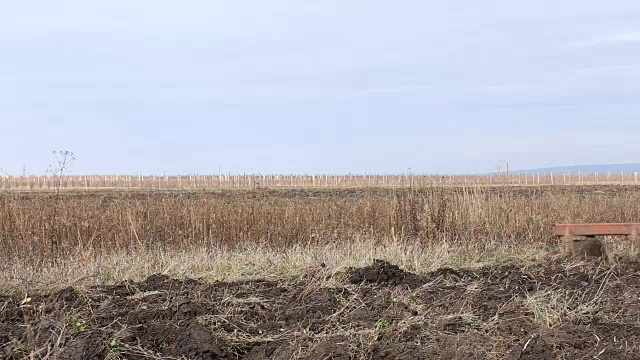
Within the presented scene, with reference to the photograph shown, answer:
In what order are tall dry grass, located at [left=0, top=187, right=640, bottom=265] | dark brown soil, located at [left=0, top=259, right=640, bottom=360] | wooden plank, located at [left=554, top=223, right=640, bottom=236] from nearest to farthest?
dark brown soil, located at [left=0, top=259, right=640, bottom=360] < wooden plank, located at [left=554, top=223, right=640, bottom=236] < tall dry grass, located at [left=0, top=187, right=640, bottom=265]

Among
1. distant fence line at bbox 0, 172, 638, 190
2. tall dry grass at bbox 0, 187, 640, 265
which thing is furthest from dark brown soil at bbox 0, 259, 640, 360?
distant fence line at bbox 0, 172, 638, 190

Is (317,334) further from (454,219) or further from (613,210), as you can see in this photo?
(613,210)

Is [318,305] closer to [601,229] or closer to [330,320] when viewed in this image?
[330,320]

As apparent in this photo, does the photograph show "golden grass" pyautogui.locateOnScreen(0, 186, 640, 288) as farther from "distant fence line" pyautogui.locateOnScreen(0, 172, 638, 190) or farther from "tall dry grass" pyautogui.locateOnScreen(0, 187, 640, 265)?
"distant fence line" pyautogui.locateOnScreen(0, 172, 638, 190)

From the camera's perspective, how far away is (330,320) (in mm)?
5359

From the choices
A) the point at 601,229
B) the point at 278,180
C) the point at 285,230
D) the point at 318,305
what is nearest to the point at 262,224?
the point at 285,230

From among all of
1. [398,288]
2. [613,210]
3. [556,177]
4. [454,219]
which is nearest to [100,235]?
[454,219]

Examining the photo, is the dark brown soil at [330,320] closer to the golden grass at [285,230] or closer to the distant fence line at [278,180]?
the golden grass at [285,230]

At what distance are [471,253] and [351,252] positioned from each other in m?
1.85

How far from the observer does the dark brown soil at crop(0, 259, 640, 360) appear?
4.73 meters

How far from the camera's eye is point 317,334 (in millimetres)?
5109

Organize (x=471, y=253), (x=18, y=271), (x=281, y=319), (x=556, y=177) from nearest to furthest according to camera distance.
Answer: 1. (x=281, y=319)
2. (x=18, y=271)
3. (x=471, y=253)
4. (x=556, y=177)

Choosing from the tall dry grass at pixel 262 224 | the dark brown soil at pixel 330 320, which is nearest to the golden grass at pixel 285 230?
the tall dry grass at pixel 262 224

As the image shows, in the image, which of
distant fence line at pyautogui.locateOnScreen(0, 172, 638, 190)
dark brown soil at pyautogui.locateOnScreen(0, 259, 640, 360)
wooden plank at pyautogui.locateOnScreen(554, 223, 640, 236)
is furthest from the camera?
distant fence line at pyautogui.locateOnScreen(0, 172, 638, 190)
